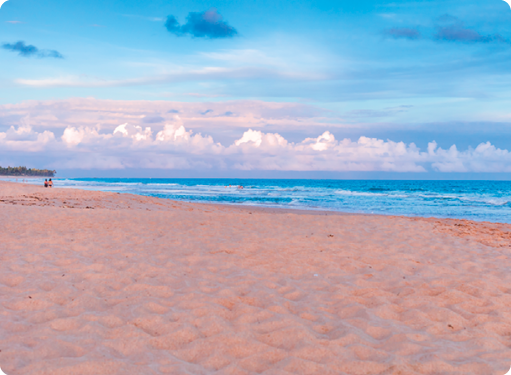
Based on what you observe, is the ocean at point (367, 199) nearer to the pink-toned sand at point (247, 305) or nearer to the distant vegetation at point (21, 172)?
the pink-toned sand at point (247, 305)

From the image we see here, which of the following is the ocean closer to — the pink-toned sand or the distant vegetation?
the pink-toned sand

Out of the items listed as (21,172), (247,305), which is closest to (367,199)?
(247,305)

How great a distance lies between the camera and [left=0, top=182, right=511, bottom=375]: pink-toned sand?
9.55ft

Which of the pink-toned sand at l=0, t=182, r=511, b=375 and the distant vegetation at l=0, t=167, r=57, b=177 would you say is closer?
the pink-toned sand at l=0, t=182, r=511, b=375

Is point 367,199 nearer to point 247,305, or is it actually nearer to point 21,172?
point 247,305

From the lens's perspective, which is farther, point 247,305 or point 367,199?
point 367,199

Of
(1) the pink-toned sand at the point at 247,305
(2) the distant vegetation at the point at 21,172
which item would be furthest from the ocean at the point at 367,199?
(2) the distant vegetation at the point at 21,172

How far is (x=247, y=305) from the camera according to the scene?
13.1 feet

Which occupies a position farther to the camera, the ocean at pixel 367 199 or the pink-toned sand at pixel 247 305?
the ocean at pixel 367 199

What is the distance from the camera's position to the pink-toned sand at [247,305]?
291 cm

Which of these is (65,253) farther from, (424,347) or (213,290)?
(424,347)

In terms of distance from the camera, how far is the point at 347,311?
399 cm

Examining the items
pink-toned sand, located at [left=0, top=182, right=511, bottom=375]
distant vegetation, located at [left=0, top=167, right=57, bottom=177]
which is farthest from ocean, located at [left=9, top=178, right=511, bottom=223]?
distant vegetation, located at [left=0, top=167, right=57, bottom=177]

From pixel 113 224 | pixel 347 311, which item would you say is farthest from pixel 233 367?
pixel 113 224
